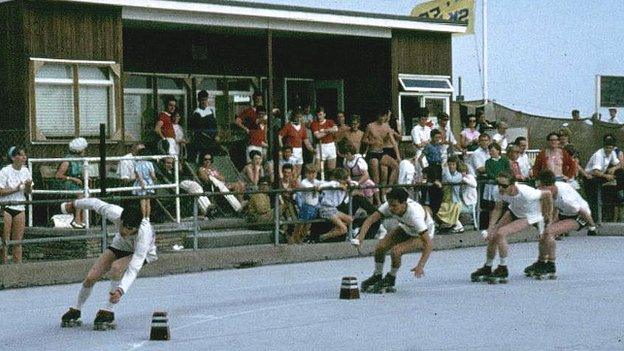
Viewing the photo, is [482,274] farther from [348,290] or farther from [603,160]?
[603,160]

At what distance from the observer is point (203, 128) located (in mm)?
25141

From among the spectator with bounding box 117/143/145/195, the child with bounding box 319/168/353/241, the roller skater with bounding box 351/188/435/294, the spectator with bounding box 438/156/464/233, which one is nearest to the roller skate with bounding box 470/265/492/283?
the roller skater with bounding box 351/188/435/294

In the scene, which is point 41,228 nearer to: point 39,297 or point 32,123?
point 32,123

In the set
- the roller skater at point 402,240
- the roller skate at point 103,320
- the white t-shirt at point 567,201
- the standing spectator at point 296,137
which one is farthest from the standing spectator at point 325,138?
the roller skate at point 103,320

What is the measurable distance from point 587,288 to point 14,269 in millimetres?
7654

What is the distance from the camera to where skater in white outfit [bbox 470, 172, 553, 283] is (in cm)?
1797

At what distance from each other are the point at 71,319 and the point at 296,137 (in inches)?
466

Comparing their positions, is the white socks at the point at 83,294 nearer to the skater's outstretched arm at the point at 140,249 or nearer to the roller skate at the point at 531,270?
the skater's outstretched arm at the point at 140,249

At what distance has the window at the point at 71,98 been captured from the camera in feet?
75.1

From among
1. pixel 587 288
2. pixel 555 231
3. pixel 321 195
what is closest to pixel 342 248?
pixel 321 195

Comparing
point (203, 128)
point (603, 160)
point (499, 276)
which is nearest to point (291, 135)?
point (203, 128)

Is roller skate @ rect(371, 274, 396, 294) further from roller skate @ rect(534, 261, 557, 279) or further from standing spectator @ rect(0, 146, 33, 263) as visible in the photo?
standing spectator @ rect(0, 146, 33, 263)

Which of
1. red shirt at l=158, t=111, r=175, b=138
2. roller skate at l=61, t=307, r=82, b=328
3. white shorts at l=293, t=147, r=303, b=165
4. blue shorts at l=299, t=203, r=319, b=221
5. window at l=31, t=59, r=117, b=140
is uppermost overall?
window at l=31, t=59, r=117, b=140

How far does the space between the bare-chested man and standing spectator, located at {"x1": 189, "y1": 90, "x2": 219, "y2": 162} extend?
296 cm
